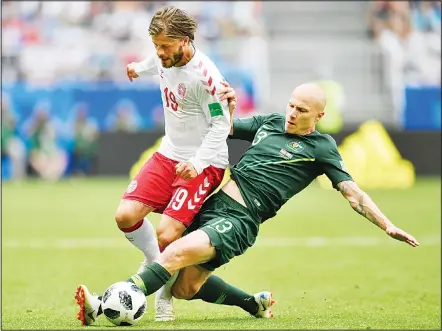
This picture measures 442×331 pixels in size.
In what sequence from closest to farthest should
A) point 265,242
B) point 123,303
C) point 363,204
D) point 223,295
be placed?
point 123,303, point 363,204, point 223,295, point 265,242

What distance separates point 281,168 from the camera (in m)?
7.72

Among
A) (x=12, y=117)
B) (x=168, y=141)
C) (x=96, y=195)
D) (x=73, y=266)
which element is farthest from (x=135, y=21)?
(x=168, y=141)

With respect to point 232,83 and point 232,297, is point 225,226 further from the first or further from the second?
point 232,83

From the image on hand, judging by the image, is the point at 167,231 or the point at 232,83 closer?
the point at 167,231

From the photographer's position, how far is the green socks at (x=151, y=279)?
702 cm

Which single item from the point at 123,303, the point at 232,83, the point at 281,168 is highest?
the point at 281,168

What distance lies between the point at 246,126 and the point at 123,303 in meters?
1.99

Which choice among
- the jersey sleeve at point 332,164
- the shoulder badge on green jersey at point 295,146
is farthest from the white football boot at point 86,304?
the jersey sleeve at point 332,164

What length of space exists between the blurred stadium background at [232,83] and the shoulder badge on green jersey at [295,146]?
33.7 ft

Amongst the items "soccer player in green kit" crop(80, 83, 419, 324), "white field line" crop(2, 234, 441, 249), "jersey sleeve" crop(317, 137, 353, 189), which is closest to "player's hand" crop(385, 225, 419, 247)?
"soccer player in green kit" crop(80, 83, 419, 324)

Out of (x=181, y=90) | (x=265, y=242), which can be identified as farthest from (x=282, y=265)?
(x=181, y=90)

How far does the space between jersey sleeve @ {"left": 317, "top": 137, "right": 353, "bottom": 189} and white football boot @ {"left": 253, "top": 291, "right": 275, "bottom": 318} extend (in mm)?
1151

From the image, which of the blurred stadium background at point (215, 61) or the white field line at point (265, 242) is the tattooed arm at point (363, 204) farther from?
the blurred stadium background at point (215, 61)

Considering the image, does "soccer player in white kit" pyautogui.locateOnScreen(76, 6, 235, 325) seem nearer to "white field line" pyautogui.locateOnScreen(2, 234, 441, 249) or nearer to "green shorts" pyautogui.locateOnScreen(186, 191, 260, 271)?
"green shorts" pyautogui.locateOnScreen(186, 191, 260, 271)
